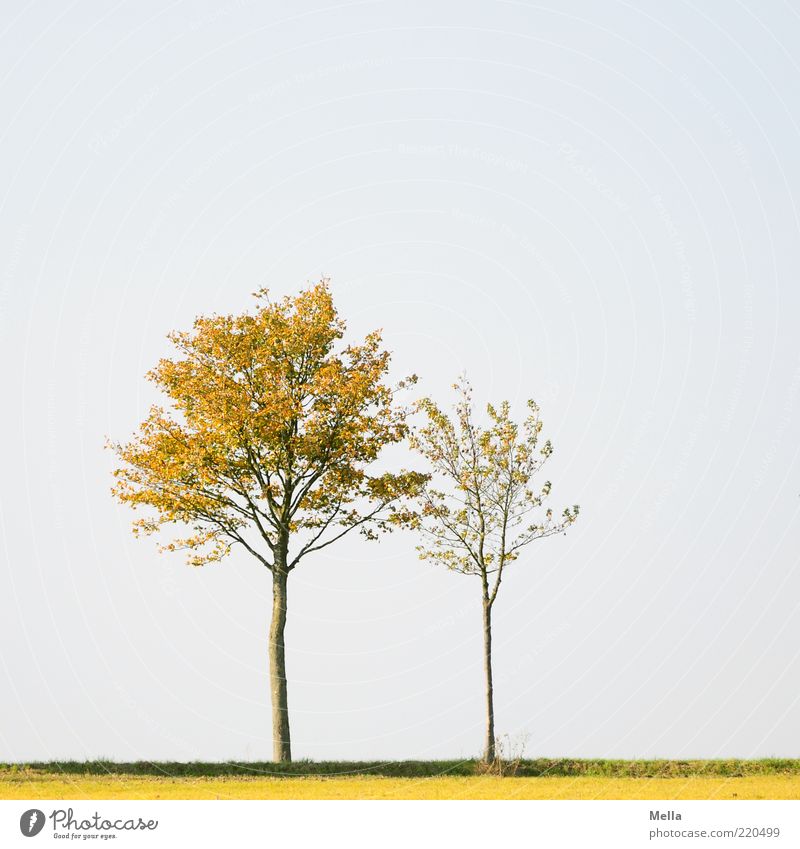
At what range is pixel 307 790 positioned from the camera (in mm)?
23781

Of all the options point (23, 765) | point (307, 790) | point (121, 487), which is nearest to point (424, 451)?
point (121, 487)

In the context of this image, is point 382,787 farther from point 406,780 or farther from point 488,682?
point 488,682

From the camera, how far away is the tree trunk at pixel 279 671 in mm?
28750

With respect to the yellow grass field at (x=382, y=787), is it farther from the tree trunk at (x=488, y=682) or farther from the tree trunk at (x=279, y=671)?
the tree trunk at (x=279, y=671)

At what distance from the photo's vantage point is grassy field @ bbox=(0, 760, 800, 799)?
23.6 metres

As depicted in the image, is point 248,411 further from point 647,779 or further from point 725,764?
point 725,764

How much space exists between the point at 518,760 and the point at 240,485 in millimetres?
10206

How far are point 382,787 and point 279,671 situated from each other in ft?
17.3

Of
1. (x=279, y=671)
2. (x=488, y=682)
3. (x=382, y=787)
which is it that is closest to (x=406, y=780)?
(x=382, y=787)

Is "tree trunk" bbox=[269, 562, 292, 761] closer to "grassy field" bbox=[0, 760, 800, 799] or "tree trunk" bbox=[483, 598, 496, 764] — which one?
"grassy field" bbox=[0, 760, 800, 799]

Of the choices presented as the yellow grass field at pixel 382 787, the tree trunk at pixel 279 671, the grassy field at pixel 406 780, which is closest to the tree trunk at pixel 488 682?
the grassy field at pixel 406 780
